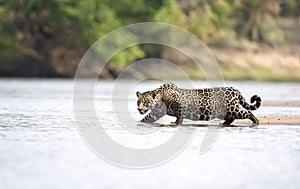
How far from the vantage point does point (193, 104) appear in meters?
20.2

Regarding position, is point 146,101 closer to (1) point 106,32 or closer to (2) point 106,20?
(2) point 106,20

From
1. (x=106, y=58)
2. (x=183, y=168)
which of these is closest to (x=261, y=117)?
(x=183, y=168)

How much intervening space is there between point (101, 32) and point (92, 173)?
44.0m

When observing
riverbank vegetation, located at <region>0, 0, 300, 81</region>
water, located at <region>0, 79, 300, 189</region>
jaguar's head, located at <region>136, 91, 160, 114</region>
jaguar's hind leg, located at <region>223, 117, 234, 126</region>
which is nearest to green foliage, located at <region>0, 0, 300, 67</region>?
riverbank vegetation, located at <region>0, 0, 300, 81</region>

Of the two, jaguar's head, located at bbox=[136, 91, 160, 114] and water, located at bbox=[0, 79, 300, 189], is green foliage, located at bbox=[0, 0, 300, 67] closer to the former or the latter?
jaguar's head, located at bbox=[136, 91, 160, 114]

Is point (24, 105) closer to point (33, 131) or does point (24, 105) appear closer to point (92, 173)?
point (33, 131)

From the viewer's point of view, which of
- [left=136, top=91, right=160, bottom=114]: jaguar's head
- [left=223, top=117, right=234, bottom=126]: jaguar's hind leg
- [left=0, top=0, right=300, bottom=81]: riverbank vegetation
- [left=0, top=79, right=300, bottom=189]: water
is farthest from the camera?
[left=0, top=0, right=300, bottom=81]: riverbank vegetation

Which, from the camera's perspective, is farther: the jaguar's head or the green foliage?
the green foliage

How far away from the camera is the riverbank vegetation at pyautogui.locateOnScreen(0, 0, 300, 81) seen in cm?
5525

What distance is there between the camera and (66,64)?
2165 inches

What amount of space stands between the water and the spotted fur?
2.46 ft

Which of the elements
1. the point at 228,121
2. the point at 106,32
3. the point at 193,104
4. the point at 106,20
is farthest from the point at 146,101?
the point at 106,32

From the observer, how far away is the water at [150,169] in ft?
37.1

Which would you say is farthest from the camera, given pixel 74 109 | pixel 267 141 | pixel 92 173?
pixel 74 109
